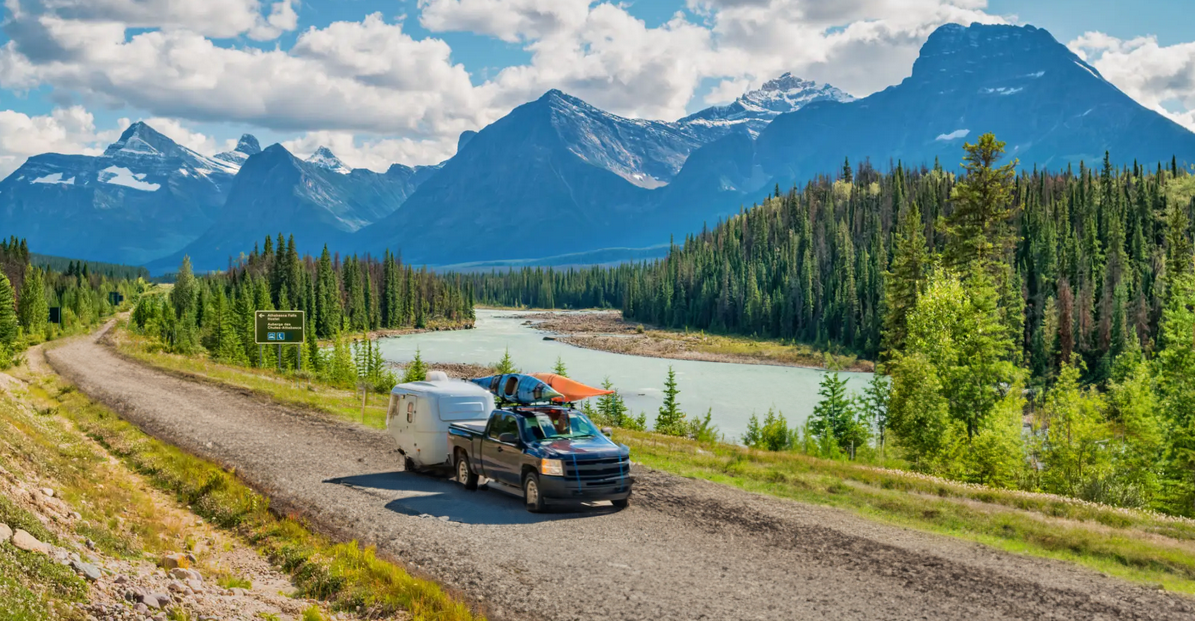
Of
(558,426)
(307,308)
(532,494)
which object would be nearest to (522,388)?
(558,426)

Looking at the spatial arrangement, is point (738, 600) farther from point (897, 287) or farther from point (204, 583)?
point (897, 287)

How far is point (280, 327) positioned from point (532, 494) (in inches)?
1317

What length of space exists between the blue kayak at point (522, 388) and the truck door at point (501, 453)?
26.2 ft

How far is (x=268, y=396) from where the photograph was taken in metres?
39.6

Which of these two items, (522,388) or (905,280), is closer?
(522,388)

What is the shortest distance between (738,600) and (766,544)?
3399 mm

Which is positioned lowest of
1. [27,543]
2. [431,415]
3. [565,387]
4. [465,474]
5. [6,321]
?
[465,474]

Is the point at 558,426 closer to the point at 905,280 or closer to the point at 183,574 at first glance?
the point at 183,574

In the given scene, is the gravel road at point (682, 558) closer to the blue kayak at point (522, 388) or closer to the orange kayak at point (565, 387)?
the blue kayak at point (522, 388)

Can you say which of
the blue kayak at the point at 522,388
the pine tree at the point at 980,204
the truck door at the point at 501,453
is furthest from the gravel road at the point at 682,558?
the pine tree at the point at 980,204

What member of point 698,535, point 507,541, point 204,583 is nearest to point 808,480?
point 698,535

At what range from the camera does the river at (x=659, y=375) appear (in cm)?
6512

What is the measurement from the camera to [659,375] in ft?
293

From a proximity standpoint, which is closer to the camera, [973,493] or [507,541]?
[507,541]
